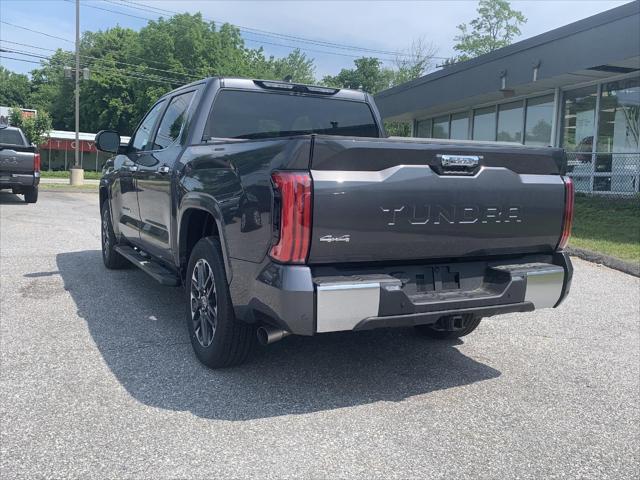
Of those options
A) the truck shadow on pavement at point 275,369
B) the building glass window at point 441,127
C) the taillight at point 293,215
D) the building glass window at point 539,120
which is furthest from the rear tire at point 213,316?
the building glass window at point 441,127

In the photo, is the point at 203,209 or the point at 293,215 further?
the point at 203,209

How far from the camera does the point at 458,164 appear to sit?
3.54 meters

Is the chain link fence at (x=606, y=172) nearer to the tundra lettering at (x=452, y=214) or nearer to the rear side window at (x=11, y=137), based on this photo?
the tundra lettering at (x=452, y=214)

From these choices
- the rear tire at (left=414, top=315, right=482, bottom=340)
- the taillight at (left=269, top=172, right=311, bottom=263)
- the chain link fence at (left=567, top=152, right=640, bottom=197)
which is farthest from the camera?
the chain link fence at (left=567, top=152, right=640, bottom=197)

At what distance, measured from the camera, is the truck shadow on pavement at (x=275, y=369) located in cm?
362

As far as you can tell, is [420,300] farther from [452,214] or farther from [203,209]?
[203,209]

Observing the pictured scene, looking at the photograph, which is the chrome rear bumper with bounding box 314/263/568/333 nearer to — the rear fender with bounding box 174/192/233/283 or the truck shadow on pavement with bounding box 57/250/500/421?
the truck shadow on pavement with bounding box 57/250/500/421

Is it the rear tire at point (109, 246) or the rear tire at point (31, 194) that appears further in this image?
the rear tire at point (31, 194)

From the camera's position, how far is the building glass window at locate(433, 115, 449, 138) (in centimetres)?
2359

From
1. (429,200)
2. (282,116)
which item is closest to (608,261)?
(282,116)

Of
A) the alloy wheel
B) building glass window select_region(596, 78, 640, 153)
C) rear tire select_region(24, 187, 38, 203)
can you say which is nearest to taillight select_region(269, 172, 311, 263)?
the alloy wheel

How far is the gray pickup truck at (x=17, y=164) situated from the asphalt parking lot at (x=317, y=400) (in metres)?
10.7

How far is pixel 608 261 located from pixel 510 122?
11898mm

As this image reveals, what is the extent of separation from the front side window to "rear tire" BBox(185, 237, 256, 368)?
7.33ft
